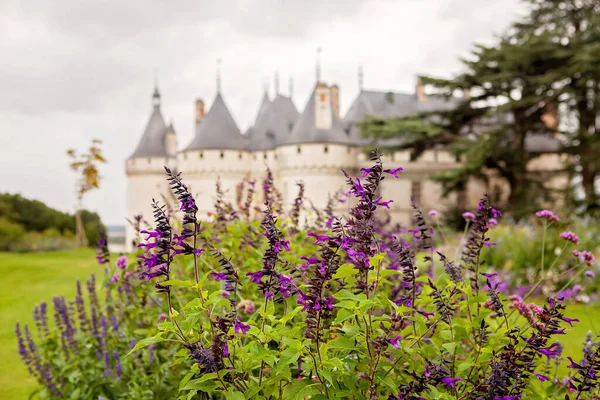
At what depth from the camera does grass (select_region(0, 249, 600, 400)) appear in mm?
6062

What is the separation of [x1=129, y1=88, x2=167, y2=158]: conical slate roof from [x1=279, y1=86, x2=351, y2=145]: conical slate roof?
1002cm

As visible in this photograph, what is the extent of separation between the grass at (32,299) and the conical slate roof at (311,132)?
432 inches

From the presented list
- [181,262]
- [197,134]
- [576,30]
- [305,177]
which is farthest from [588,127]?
[181,262]

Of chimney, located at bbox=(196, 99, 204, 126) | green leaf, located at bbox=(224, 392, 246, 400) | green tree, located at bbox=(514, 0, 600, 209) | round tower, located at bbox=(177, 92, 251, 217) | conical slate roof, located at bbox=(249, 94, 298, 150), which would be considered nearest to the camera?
green leaf, located at bbox=(224, 392, 246, 400)

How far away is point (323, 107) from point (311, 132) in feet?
4.38

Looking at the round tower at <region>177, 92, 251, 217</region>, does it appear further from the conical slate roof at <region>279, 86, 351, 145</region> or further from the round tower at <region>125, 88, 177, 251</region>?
the round tower at <region>125, 88, 177, 251</region>

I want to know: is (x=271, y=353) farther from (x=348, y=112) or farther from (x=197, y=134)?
(x=348, y=112)

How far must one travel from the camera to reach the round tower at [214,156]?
90.2ft

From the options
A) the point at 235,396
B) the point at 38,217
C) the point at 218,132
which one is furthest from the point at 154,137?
the point at 235,396

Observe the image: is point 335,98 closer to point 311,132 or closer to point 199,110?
point 311,132

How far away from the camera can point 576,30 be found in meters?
22.4

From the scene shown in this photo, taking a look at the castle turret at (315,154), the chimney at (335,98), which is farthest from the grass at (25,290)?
the chimney at (335,98)

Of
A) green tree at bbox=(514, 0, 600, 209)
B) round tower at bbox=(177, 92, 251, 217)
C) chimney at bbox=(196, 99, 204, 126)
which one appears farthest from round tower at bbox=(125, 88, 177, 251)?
green tree at bbox=(514, 0, 600, 209)

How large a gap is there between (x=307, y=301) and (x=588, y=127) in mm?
22727
